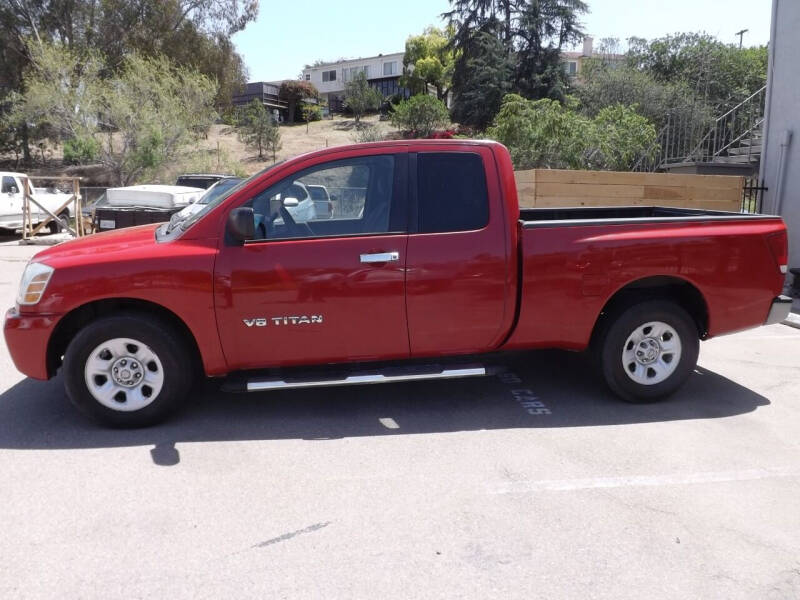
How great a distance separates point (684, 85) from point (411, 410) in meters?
30.8

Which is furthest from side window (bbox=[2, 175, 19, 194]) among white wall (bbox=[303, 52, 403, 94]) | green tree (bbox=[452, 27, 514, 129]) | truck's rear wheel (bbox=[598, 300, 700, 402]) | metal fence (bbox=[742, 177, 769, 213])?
white wall (bbox=[303, 52, 403, 94])

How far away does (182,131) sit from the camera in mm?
27203

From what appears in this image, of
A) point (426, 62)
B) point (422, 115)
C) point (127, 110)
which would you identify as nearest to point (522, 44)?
point (422, 115)

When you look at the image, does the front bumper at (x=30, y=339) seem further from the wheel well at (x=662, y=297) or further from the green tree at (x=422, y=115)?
the green tree at (x=422, y=115)

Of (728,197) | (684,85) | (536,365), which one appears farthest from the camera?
(684,85)

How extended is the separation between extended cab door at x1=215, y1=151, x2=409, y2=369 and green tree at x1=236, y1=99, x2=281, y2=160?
129ft

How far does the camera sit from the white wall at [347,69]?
7112 centimetres

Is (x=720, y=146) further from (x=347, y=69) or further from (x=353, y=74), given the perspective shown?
(x=347, y=69)

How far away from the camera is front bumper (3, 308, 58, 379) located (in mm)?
4543

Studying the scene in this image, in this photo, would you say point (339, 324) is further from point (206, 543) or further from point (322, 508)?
point (206, 543)

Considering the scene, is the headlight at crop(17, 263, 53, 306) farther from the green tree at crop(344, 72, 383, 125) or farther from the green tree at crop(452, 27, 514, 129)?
the green tree at crop(344, 72, 383, 125)

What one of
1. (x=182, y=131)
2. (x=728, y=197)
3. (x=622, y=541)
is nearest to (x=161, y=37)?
(x=182, y=131)

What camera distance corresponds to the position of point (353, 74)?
217 feet

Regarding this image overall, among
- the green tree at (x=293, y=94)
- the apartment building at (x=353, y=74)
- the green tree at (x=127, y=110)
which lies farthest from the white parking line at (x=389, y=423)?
the apartment building at (x=353, y=74)
